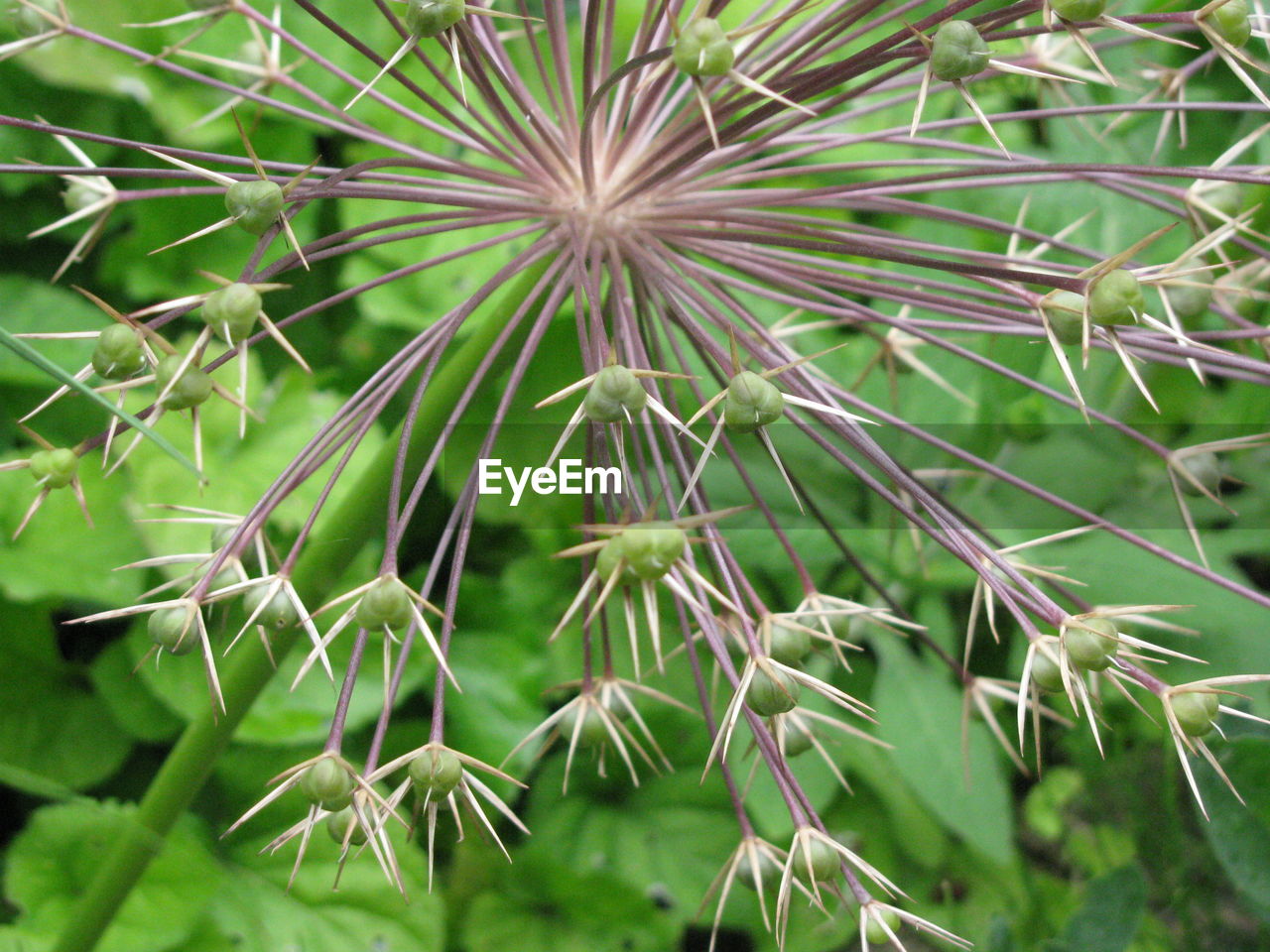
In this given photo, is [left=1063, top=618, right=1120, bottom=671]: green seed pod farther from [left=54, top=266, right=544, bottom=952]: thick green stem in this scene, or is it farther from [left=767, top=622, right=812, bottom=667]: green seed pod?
[left=54, top=266, right=544, bottom=952]: thick green stem

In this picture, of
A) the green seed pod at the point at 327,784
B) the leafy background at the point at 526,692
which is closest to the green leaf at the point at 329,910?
the leafy background at the point at 526,692

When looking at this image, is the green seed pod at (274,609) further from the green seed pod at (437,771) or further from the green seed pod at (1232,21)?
the green seed pod at (1232,21)

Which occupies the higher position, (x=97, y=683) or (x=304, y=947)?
(x=97, y=683)

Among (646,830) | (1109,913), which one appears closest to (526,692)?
(646,830)

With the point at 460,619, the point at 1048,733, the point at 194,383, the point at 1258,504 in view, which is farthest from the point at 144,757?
the point at 1258,504

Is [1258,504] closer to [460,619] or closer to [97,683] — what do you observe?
[460,619]
